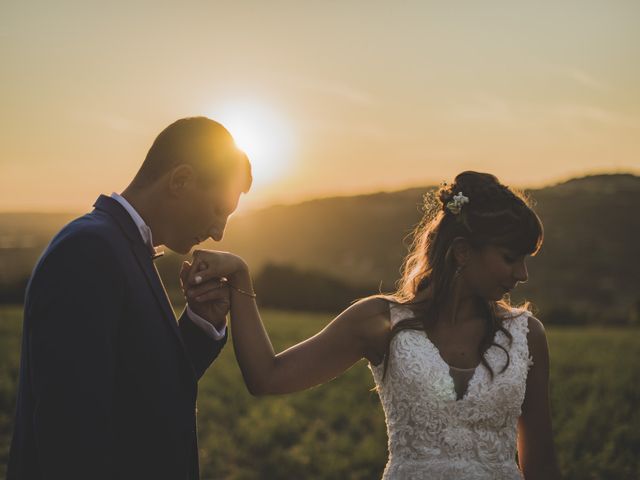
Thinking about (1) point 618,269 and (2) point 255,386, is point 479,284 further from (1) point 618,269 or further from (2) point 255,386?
(1) point 618,269

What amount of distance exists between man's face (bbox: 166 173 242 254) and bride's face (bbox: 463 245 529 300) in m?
1.39

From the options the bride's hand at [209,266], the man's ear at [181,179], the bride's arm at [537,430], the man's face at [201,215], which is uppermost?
the man's ear at [181,179]

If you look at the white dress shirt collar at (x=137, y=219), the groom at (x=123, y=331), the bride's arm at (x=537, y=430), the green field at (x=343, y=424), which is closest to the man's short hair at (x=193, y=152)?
the groom at (x=123, y=331)

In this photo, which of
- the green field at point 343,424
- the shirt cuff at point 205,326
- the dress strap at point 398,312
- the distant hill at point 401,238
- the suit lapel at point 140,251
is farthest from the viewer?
the distant hill at point 401,238

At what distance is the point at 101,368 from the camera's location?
6.71 feet

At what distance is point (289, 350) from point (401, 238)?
38381 millimetres

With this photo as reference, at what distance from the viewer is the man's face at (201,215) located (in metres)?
2.65

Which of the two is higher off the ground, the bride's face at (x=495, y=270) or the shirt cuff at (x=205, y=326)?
the bride's face at (x=495, y=270)

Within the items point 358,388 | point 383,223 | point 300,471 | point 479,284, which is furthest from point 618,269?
point 479,284

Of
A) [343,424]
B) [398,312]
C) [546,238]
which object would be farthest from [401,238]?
[398,312]

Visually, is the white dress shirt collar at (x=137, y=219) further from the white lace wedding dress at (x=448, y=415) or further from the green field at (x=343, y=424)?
the green field at (x=343, y=424)

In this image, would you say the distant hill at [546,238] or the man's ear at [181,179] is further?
the distant hill at [546,238]

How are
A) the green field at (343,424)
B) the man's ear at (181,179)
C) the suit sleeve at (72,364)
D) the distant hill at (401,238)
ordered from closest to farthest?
the suit sleeve at (72,364) → the man's ear at (181,179) → the green field at (343,424) → the distant hill at (401,238)

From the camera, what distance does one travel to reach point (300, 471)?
24.2 ft
